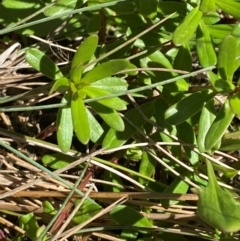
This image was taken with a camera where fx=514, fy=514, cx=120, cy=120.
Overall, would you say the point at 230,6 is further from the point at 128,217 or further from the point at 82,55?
the point at 128,217

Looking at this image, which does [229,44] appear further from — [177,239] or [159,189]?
[177,239]

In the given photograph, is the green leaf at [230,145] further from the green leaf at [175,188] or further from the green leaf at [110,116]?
the green leaf at [110,116]

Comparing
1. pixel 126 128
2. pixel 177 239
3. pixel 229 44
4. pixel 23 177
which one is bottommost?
pixel 177 239

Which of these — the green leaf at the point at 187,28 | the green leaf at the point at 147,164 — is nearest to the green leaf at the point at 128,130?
the green leaf at the point at 147,164

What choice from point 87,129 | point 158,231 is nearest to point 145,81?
point 87,129

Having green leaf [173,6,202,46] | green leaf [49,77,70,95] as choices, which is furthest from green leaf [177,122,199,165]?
green leaf [49,77,70,95]

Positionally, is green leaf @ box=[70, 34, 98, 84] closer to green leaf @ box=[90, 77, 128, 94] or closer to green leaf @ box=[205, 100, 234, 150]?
green leaf @ box=[90, 77, 128, 94]

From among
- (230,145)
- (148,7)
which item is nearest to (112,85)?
(148,7)
